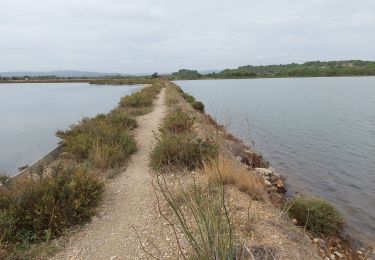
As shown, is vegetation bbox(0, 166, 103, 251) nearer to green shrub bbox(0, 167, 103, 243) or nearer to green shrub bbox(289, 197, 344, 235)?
green shrub bbox(0, 167, 103, 243)

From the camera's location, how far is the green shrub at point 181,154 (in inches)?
289

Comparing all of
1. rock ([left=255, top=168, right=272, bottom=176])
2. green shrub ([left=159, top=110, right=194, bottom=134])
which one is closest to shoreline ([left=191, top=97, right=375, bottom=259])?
rock ([left=255, top=168, right=272, bottom=176])

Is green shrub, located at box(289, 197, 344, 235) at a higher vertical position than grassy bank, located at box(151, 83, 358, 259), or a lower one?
lower

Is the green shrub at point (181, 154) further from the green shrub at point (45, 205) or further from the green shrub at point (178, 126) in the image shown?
the green shrub at point (178, 126)

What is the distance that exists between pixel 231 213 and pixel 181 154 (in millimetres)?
2621

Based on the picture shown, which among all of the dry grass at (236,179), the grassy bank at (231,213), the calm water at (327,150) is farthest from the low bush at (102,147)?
the calm water at (327,150)

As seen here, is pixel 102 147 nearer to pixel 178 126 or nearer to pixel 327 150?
pixel 178 126

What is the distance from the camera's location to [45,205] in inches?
197

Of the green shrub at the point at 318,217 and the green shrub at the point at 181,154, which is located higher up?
the green shrub at the point at 181,154

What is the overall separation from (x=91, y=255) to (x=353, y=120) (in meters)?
20.1

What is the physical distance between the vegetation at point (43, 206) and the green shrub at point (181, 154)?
A: 1.88 m

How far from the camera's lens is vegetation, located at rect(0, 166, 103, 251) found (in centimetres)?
466

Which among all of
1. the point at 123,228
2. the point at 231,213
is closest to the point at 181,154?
the point at 231,213

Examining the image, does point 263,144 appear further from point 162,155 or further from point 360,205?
point 162,155
